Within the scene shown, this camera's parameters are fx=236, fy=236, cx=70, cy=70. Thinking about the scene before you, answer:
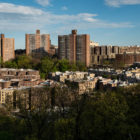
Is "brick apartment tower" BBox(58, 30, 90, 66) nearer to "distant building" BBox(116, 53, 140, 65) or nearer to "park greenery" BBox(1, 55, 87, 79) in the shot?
"park greenery" BBox(1, 55, 87, 79)

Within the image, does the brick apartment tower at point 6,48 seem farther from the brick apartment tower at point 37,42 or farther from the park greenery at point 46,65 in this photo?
the park greenery at point 46,65

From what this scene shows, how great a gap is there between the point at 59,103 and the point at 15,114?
344 cm

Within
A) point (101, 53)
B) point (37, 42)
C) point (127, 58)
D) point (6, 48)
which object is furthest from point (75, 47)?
point (101, 53)

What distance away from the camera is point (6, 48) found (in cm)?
3969

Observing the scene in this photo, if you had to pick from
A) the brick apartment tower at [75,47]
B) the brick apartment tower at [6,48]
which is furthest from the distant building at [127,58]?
the brick apartment tower at [6,48]

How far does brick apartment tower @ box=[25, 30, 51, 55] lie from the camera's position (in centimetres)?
4188

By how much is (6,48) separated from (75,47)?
12044 millimetres

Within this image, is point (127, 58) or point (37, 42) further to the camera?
point (127, 58)

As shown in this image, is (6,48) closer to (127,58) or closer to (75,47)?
(75,47)

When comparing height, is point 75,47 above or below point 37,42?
below

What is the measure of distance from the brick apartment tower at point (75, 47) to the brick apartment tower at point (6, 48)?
8744 mm

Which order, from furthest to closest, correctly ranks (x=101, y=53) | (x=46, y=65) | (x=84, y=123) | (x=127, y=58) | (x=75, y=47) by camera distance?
1. (x=101, y=53)
2. (x=127, y=58)
3. (x=75, y=47)
4. (x=46, y=65)
5. (x=84, y=123)

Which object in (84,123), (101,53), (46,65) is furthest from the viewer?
(101,53)

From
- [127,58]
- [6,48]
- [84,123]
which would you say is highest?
[6,48]
